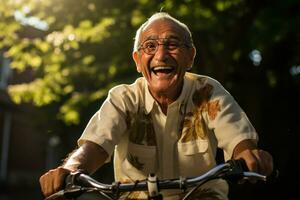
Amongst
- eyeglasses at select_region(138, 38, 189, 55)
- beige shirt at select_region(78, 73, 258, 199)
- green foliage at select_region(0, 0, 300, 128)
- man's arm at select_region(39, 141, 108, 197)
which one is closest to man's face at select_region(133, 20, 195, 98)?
eyeglasses at select_region(138, 38, 189, 55)

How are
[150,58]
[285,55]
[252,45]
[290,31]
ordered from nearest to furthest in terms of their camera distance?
[150,58]
[290,31]
[252,45]
[285,55]

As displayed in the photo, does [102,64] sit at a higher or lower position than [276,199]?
higher

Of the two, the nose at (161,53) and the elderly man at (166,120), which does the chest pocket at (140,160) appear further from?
the nose at (161,53)

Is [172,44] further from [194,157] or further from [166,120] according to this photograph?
[194,157]

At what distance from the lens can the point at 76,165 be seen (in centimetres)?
275

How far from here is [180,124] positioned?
125 inches

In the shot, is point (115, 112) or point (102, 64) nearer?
point (115, 112)

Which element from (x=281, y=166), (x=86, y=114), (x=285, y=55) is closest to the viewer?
(x=281, y=166)

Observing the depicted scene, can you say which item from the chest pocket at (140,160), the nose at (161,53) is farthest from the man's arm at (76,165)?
the nose at (161,53)

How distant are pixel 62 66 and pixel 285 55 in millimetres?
5197

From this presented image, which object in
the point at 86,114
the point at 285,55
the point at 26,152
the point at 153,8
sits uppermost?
the point at 153,8

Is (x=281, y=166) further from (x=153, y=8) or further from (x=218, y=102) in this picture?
(x=218, y=102)

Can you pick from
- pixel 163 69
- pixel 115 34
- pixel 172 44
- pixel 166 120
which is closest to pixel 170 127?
pixel 166 120

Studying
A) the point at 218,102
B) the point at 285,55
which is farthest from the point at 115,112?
the point at 285,55
